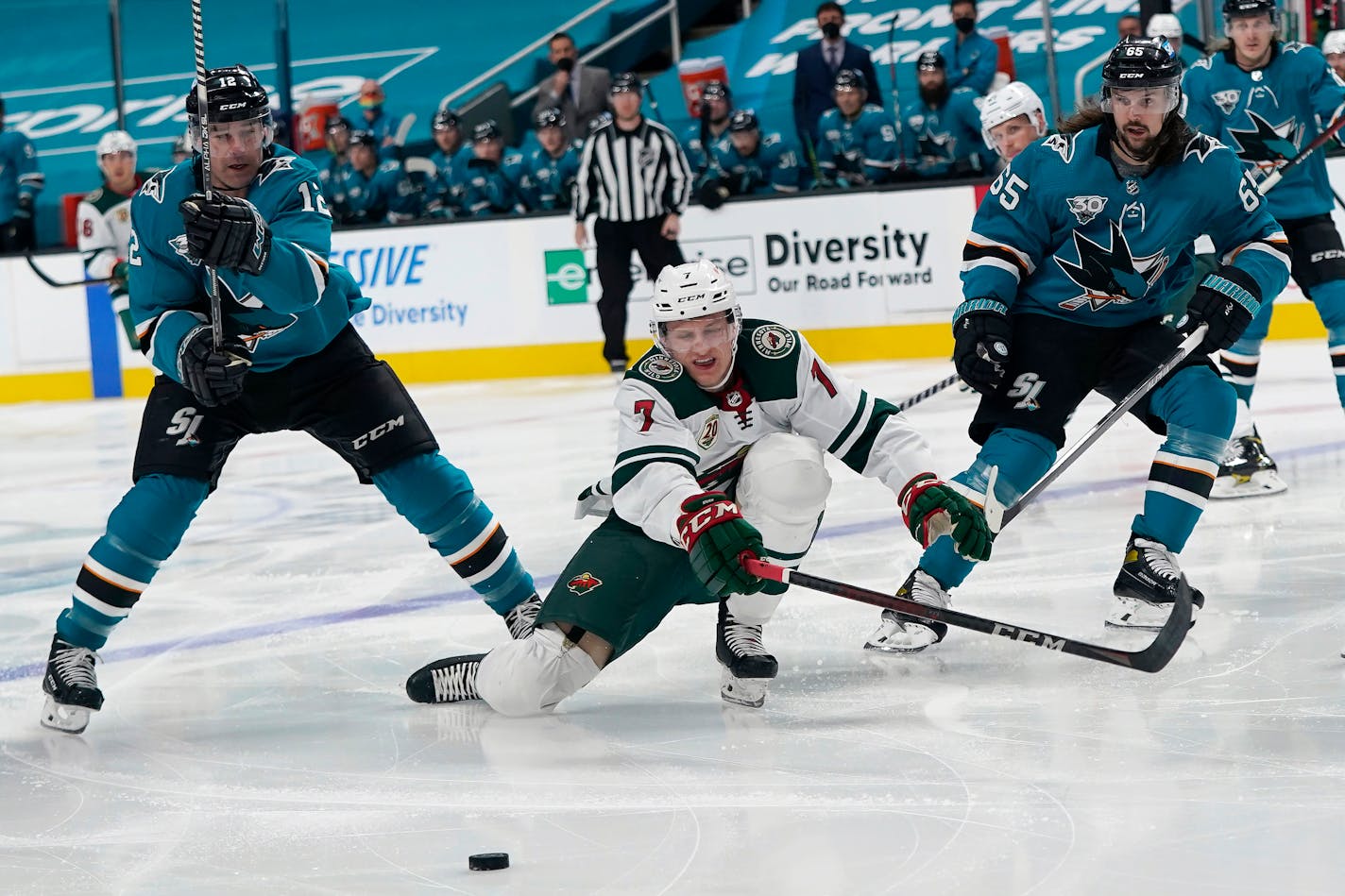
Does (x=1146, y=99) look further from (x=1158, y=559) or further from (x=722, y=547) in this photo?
(x=722, y=547)

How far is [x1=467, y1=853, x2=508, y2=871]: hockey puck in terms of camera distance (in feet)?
6.42

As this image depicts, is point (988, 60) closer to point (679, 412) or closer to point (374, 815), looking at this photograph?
point (679, 412)

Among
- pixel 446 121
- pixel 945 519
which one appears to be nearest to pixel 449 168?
pixel 446 121

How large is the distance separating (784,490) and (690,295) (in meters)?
0.34

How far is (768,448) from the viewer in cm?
269

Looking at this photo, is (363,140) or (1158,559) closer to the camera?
(1158,559)

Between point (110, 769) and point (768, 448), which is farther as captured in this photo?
point (768, 448)

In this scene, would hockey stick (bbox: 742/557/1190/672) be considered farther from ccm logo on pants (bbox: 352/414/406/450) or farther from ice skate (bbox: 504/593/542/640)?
ccm logo on pants (bbox: 352/414/406/450)

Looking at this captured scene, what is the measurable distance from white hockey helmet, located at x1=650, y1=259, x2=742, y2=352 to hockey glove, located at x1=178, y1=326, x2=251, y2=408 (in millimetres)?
635

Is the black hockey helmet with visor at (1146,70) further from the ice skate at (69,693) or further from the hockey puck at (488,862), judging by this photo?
the ice skate at (69,693)

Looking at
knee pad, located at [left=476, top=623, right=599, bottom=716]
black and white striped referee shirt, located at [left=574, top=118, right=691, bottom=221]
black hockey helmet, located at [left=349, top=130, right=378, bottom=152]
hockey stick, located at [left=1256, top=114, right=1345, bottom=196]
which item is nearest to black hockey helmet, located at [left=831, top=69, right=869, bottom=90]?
black and white striped referee shirt, located at [left=574, top=118, right=691, bottom=221]

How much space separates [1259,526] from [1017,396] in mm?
1080

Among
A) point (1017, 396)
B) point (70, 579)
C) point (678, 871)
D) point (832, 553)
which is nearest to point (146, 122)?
point (70, 579)

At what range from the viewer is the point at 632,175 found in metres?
8.34
